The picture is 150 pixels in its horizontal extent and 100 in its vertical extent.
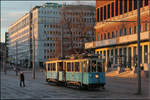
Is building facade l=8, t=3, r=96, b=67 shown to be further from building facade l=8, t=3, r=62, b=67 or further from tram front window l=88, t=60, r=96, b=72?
tram front window l=88, t=60, r=96, b=72

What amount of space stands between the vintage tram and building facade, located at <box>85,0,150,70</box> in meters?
21.8

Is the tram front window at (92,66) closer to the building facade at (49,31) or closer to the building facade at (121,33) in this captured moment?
the building facade at (121,33)

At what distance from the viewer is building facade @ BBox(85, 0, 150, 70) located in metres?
55.8

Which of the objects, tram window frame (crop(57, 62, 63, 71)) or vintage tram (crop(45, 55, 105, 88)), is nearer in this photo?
vintage tram (crop(45, 55, 105, 88))

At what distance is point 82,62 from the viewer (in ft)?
90.2

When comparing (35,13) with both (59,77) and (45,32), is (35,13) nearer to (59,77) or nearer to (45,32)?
(45,32)

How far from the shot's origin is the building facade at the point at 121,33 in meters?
55.8

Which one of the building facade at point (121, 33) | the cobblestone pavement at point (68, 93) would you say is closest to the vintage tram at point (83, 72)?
the cobblestone pavement at point (68, 93)

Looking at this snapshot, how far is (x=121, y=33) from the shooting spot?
65.8 m

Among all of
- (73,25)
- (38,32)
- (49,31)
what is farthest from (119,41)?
A: (49,31)

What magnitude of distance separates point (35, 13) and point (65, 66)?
350ft

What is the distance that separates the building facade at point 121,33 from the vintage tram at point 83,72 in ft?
71.5

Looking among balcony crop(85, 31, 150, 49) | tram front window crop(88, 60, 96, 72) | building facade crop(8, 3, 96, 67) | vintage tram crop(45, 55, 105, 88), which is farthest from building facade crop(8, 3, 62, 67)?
tram front window crop(88, 60, 96, 72)

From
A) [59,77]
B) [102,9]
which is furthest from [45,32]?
[59,77]
